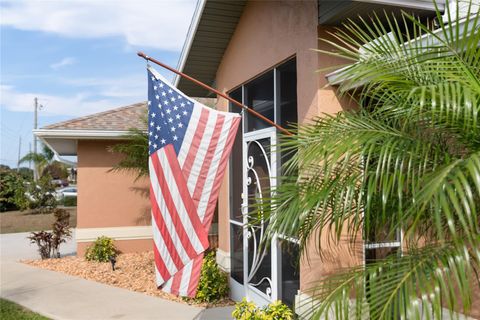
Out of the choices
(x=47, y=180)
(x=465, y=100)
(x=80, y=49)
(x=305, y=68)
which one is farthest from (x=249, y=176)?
(x=47, y=180)

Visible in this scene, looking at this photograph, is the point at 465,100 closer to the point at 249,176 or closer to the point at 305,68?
the point at 305,68

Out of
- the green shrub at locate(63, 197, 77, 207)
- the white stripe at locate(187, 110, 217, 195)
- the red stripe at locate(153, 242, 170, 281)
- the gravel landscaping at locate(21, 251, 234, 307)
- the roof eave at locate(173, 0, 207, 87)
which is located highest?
the roof eave at locate(173, 0, 207, 87)

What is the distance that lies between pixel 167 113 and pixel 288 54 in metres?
1.82

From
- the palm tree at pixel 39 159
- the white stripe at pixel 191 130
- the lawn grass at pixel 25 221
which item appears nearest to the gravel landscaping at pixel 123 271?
the white stripe at pixel 191 130

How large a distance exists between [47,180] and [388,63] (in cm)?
2460

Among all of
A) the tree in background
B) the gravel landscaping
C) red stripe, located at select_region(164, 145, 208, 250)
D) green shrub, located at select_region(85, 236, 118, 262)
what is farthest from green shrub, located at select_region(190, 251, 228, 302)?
green shrub, located at select_region(85, 236, 118, 262)

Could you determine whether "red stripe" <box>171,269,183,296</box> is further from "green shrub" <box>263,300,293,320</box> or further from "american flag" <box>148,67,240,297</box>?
"green shrub" <box>263,300,293,320</box>

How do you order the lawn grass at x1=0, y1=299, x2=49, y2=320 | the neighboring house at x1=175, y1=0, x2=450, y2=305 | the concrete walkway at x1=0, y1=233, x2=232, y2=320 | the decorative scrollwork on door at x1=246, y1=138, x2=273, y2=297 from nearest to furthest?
the neighboring house at x1=175, y1=0, x2=450, y2=305 → the decorative scrollwork on door at x1=246, y1=138, x2=273, y2=297 → the lawn grass at x1=0, y1=299, x2=49, y2=320 → the concrete walkway at x1=0, y1=233, x2=232, y2=320

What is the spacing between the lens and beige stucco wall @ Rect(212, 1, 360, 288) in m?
4.89

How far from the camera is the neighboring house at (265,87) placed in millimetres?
4852

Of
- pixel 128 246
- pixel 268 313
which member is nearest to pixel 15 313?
pixel 268 313

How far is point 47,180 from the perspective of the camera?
24.4m

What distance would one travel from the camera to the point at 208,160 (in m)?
4.98

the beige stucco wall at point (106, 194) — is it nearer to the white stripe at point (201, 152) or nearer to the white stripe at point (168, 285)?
the white stripe at point (168, 285)
